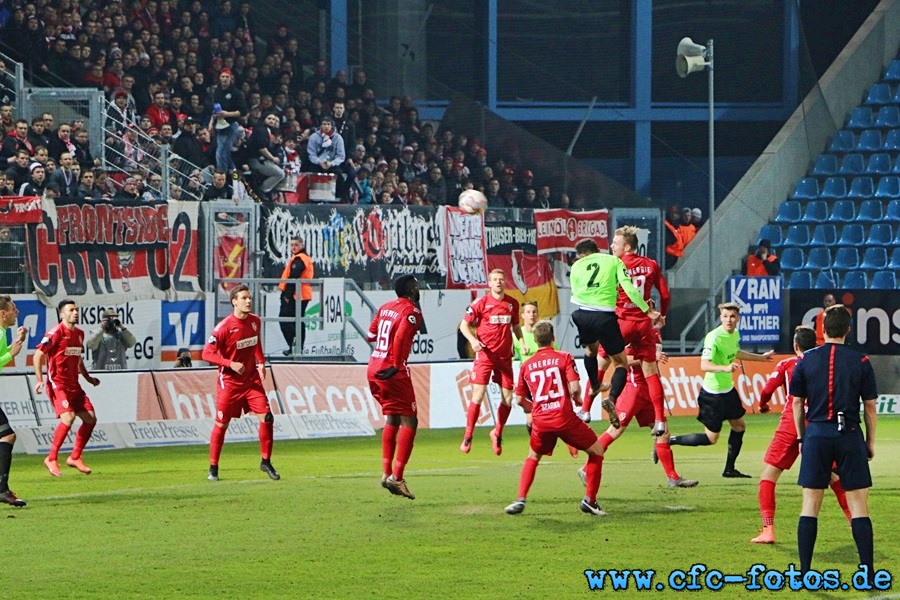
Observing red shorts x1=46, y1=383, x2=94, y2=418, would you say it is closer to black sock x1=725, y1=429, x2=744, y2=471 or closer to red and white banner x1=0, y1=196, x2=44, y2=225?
red and white banner x1=0, y1=196, x2=44, y2=225

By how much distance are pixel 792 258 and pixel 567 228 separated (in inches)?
357

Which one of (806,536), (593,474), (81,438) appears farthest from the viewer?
(81,438)

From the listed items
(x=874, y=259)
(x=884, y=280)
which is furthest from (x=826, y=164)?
(x=884, y=280)

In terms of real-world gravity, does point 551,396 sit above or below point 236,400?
above

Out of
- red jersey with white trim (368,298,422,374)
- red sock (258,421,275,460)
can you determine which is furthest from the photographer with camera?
red jersey with white trim (368,298,422,374)

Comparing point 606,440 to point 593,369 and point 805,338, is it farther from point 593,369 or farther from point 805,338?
point 805,338

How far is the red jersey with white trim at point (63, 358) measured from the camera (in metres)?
19.3

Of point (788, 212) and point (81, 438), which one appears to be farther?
point (788, 212)

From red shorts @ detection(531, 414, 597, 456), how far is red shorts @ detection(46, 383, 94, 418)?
7.66 meters

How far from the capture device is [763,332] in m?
32.7

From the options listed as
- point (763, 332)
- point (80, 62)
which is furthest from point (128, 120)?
point (763, 332)

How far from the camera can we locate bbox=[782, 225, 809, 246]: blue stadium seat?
38438 mm

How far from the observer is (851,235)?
1523 inches

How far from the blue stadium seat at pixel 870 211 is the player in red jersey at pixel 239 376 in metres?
24.0
